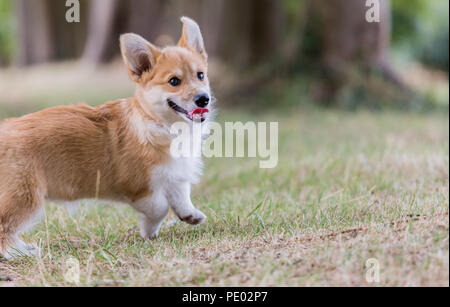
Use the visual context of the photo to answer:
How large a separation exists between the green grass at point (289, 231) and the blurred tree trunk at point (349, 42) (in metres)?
3.34

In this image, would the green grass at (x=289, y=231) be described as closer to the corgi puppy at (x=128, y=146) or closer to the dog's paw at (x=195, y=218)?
the dog's paw at (x=195, y=218)

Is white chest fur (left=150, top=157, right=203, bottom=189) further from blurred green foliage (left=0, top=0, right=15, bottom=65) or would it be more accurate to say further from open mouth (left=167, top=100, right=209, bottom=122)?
blurred green foliage (left=0, top=0, right=15, bottom=65)

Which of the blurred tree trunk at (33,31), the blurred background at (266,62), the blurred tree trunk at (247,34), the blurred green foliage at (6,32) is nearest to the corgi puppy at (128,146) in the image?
the blurred background at (266,62)

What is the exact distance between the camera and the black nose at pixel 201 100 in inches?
145

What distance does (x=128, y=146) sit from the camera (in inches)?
149

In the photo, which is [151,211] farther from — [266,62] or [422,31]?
[422,31]

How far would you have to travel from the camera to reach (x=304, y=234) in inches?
135

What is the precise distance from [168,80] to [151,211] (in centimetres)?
93

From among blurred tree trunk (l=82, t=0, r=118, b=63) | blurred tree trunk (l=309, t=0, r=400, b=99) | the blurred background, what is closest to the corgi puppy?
the blurred background

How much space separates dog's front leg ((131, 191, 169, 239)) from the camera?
3750 mm

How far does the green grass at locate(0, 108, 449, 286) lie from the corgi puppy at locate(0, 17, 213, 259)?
27 centimetres

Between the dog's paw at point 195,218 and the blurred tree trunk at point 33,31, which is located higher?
the blurred tree trunk at point 33,31
